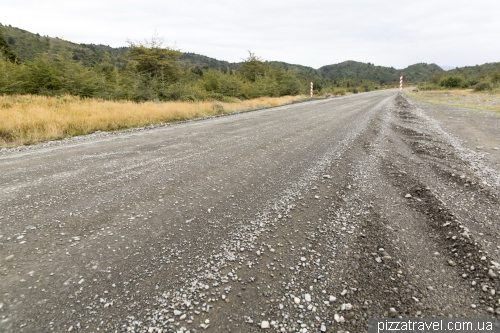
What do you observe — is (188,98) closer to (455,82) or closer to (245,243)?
(245,243)

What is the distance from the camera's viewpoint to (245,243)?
256 cm

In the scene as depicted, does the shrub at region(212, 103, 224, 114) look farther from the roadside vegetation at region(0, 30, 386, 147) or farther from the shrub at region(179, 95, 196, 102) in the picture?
the shrub at region(179, 95, 196, 102)

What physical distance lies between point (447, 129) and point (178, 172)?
869 centimetres

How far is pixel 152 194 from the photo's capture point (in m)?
3.65

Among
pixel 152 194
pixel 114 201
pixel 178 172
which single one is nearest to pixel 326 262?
pixel 152 194

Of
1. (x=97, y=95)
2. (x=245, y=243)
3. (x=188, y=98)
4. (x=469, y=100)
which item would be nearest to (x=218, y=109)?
(x=188, y=98)

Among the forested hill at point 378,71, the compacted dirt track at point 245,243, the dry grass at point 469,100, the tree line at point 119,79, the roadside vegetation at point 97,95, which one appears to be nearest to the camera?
the compacted dirt track at point 245,243

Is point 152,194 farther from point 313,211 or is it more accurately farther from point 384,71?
point 384,71

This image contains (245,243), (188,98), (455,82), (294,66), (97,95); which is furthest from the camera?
(294,66)

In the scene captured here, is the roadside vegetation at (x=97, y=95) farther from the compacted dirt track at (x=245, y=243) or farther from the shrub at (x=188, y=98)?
the compacted dirt track at (x=245, y=243)

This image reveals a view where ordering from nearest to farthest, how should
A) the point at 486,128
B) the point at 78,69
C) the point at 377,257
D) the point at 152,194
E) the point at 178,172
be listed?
the point at 377,257
the point at 152,194
the point at 178,172
the point at 486,128
the point at 78,69

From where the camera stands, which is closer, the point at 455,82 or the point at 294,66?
the point at 455,82

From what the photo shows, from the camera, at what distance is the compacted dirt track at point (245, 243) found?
1.79 meters

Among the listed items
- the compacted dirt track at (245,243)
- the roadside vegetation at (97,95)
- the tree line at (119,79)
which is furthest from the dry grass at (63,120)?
the tree line at (119,79)
